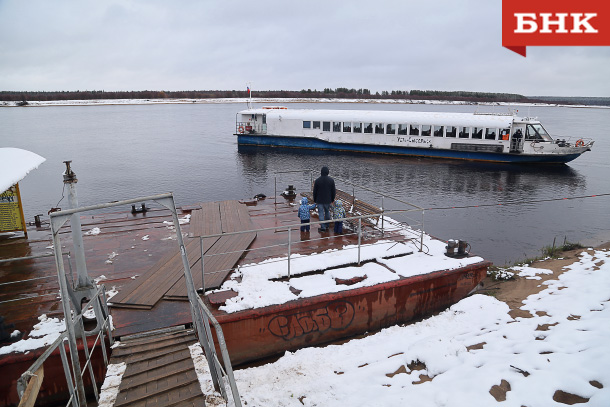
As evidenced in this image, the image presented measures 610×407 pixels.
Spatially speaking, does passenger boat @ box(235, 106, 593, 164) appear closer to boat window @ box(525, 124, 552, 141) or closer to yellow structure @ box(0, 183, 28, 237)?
boat window @ box(525, 124, 552, 141)

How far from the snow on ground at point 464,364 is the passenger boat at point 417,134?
3102 centimetres

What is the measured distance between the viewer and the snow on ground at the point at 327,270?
875 cm

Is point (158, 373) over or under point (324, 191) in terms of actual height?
under

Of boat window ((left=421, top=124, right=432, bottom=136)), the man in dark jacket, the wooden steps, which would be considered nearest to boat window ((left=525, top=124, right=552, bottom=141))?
boat window ((left=421, top=124, right=432, bottom=136))

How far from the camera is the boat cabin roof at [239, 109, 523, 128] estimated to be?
38.6 metres

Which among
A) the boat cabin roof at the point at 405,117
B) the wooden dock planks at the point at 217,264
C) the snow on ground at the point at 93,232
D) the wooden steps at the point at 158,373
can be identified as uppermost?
the boat cabin roof at the point at 405,117

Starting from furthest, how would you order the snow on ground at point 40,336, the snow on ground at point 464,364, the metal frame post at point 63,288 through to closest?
1. the snow on ground at point 40,336
2. the snow on ground at point 464,364
3. the metal frame post at point 63,288

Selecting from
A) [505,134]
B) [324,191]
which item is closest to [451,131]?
[505,134]

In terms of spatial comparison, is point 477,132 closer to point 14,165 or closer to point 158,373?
point 14,165

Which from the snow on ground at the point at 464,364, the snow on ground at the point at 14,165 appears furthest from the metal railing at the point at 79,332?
the snow on ground at the point at 14,165

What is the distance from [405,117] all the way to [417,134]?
85.8 inches

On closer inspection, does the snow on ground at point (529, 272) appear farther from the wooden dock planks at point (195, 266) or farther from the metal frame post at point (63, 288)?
the metal frame post at point (63, 288)

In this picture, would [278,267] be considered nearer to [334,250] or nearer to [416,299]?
[334,250]

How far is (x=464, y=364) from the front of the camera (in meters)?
7.81
